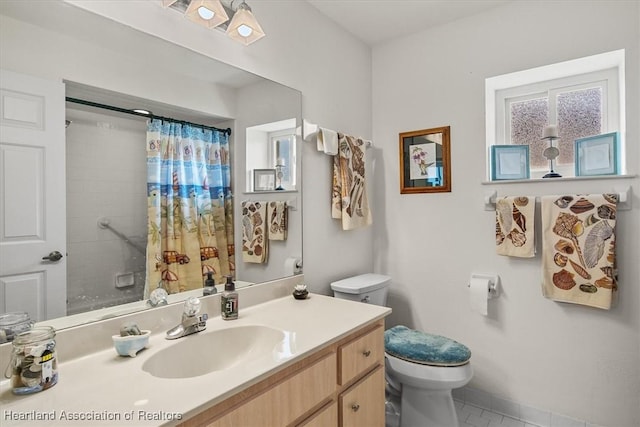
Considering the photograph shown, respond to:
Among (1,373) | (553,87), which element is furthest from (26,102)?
(553,87)

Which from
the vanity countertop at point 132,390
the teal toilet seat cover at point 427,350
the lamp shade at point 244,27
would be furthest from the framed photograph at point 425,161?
the vanity countertop at point 132,390

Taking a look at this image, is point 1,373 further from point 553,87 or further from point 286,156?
point 553,87

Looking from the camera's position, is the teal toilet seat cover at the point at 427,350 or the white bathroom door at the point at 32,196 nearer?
the white bathroom door at the point at 32,196

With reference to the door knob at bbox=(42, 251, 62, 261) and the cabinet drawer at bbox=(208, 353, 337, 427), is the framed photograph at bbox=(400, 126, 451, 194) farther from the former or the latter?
the door knob at bbox=(42, 251, 62, 261)

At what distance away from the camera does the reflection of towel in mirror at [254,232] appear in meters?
1.59

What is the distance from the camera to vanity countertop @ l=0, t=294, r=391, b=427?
0.71 m

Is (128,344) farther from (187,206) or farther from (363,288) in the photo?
(363,288)

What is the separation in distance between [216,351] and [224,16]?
50.7 inches

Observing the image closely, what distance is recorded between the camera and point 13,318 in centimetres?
94

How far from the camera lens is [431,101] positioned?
223 cm

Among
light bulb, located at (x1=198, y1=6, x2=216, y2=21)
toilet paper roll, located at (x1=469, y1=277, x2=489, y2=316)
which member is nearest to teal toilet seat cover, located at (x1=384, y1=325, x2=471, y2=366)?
toilet paper roll, located at (x1=469, y1=277, x2=489, y2=316)

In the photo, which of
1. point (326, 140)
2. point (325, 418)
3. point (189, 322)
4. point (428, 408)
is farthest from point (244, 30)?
point (428, 408)

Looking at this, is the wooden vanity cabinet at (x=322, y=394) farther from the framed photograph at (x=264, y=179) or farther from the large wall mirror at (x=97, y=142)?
the framed photograph at (x=264, y=179)

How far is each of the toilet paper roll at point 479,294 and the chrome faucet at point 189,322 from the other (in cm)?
151
